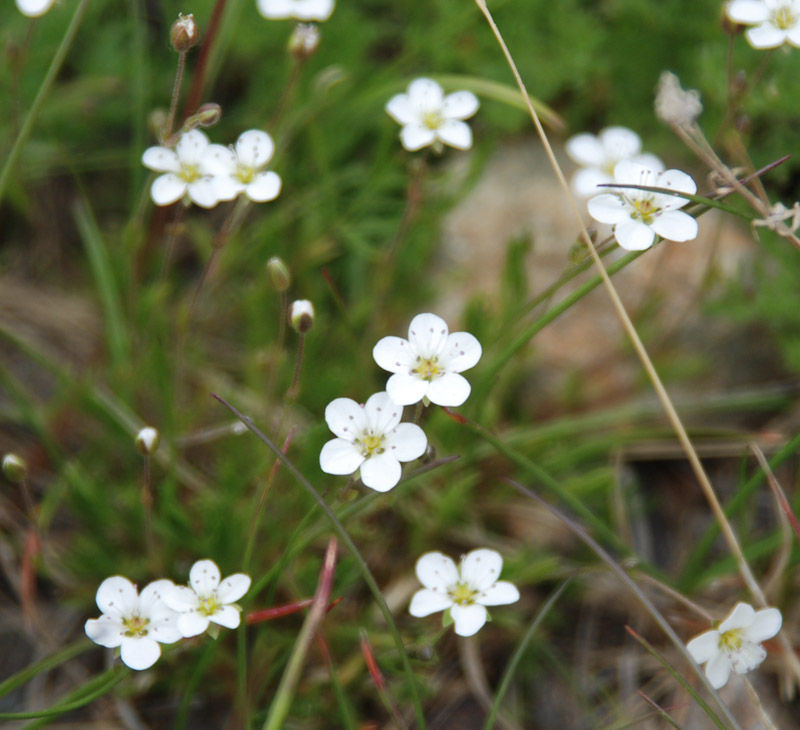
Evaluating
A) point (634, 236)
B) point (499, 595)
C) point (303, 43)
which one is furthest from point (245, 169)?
point (499, 595)

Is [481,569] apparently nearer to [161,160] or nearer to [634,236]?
[634,236]

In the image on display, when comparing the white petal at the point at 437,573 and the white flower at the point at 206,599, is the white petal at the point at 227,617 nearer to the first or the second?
the white flower at the point at 206,599

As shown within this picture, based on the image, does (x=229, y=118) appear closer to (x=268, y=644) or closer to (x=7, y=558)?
(x=7, y=558)

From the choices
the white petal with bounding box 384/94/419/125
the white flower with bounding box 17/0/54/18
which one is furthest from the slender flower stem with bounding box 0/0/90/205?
the white petal with bounding box 384/94/419/125

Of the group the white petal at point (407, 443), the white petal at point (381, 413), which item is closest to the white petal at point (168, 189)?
the white petal at point (381, 413)

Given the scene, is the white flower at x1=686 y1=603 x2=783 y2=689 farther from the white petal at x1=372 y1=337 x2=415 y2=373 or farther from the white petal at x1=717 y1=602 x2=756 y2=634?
the white petal at x1=372 y1=337 x2=415 y2=373

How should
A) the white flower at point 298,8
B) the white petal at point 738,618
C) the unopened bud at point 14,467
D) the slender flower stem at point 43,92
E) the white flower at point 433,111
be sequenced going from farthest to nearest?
the white flower at point 298,8 < the white flower at point 433,111 < the slender flower stem at point 43,92 < the unopened bud at point 14,467 < the white petal at point 738,618

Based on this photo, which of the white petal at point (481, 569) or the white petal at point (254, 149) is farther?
the white petal at point (254, 149)
